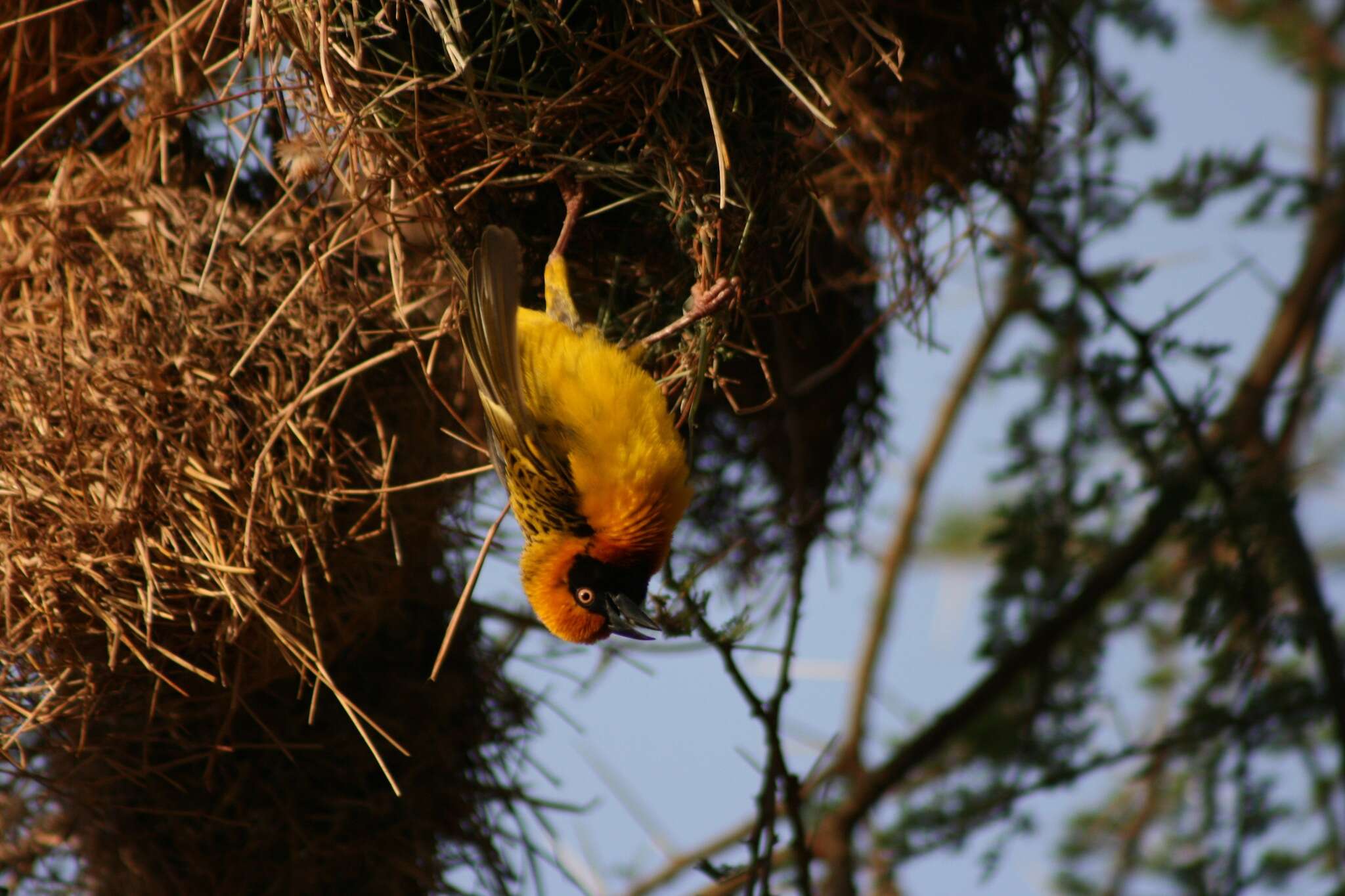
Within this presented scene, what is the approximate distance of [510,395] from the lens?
178 cm

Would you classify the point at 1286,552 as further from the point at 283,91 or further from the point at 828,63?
the point at 283,91

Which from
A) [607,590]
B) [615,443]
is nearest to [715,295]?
[615,443]

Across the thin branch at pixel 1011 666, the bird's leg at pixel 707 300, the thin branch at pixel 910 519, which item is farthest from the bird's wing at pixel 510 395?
the thin branch at pixel 910 519

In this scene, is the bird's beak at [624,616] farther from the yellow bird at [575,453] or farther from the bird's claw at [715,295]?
the bird's claw at [715,295]

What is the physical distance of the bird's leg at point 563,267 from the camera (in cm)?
177

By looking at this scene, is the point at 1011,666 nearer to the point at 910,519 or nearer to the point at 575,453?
the point at 910,519

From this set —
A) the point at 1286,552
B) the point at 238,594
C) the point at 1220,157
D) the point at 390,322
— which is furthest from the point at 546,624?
the point at 1220,157

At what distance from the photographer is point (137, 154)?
7.17ft

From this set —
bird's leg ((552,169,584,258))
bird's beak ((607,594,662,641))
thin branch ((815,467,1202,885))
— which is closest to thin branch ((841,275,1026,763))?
thin branch ((815,467,1202,885))

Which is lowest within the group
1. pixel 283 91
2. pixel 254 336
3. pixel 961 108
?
pixel 254 336

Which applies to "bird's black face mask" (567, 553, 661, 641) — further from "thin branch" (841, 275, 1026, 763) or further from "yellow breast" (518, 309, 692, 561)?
"thin branch" (841, 275, 1026, 763)

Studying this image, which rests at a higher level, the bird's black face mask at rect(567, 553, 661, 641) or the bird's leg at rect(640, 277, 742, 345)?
the bird's leg at rect(640, 277, 742, 345)

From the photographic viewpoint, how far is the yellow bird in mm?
1734

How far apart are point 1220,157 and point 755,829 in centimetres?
201
